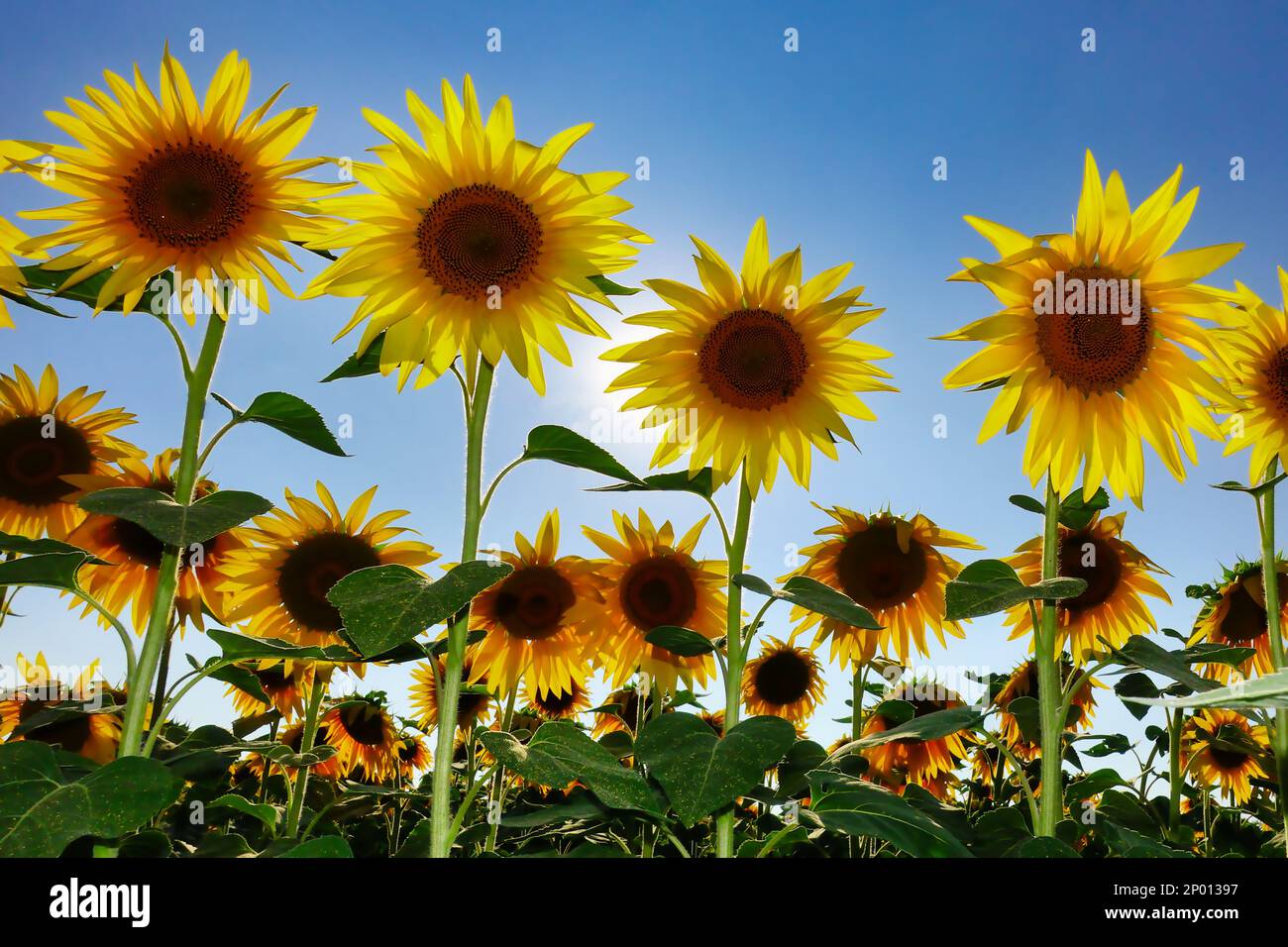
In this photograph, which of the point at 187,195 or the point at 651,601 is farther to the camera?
the point at 651,601

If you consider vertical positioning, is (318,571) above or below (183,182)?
below

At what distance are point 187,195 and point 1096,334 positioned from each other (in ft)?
9.55

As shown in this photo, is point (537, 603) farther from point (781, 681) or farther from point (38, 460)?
point (781, 681)

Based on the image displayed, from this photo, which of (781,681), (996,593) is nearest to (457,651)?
(996,593)

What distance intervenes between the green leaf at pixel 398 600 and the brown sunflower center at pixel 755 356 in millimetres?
1391

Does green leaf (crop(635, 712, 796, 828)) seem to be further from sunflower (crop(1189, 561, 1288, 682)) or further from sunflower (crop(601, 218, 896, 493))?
sunflower (crop(1189, 561, 1288, 682))

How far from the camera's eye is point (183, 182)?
2.75m

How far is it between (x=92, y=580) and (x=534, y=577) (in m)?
1.85

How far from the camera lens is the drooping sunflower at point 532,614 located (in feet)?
13.7

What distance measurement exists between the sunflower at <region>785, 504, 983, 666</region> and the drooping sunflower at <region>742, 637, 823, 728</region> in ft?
5.19

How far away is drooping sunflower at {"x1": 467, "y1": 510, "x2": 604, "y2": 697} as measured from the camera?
418cm

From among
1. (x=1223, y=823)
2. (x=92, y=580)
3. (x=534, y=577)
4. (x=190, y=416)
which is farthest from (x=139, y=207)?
(x=1223, y=823)

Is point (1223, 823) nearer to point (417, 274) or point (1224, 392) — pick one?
point (1224, 392)

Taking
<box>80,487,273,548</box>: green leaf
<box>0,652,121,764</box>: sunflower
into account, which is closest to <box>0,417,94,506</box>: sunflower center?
<box>0,652,121,764</box>: sunflower
